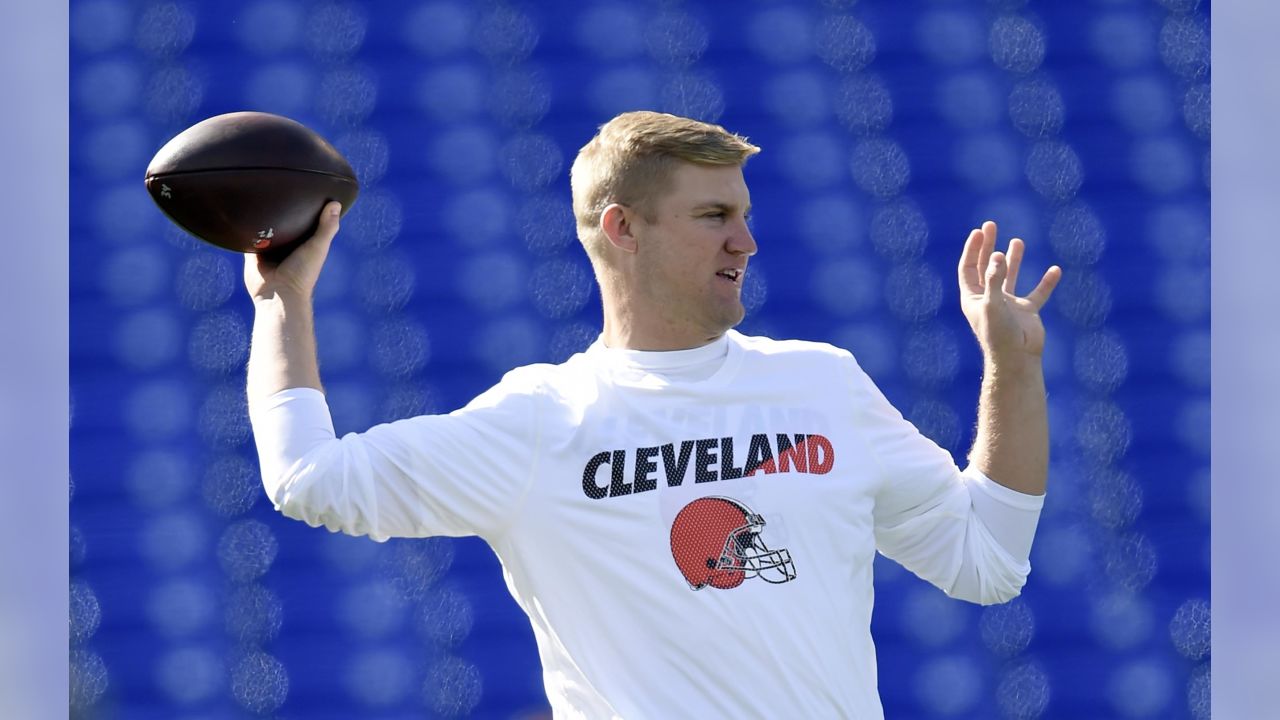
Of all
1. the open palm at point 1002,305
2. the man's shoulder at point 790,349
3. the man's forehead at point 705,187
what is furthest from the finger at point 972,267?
the man's forehead at point 705,187

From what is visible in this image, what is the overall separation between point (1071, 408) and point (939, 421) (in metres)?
0.25

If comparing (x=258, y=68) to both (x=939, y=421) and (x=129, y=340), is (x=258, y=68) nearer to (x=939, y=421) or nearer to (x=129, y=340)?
(x=129, y=340)

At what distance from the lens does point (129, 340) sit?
2.73m

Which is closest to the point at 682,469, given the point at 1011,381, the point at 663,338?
the point at 663,338

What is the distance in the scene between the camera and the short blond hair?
1.61m

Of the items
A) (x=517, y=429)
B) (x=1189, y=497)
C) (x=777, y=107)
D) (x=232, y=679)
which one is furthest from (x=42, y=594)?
(x=1189, y=497)

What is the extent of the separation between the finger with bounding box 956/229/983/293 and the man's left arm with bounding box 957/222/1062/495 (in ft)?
0.10

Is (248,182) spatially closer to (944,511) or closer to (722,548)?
(722,548)

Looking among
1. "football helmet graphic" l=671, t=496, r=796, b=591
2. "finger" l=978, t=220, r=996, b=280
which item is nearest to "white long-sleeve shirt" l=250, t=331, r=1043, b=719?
"football helmet graphic" l=671, t=496, r=796, b=591

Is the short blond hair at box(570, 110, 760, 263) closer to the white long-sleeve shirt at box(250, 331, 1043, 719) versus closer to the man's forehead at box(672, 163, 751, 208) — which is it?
the man's forehead at box(672, 163, 751, 208)

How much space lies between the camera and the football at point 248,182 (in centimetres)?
154

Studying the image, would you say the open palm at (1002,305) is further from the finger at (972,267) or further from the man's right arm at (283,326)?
the man's right arm at (283,326)

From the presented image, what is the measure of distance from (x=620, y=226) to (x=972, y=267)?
1.36ft

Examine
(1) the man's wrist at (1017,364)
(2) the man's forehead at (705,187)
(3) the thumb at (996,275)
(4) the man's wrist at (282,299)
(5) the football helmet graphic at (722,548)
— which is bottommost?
(5) the football helmet graphic at (722,548)
